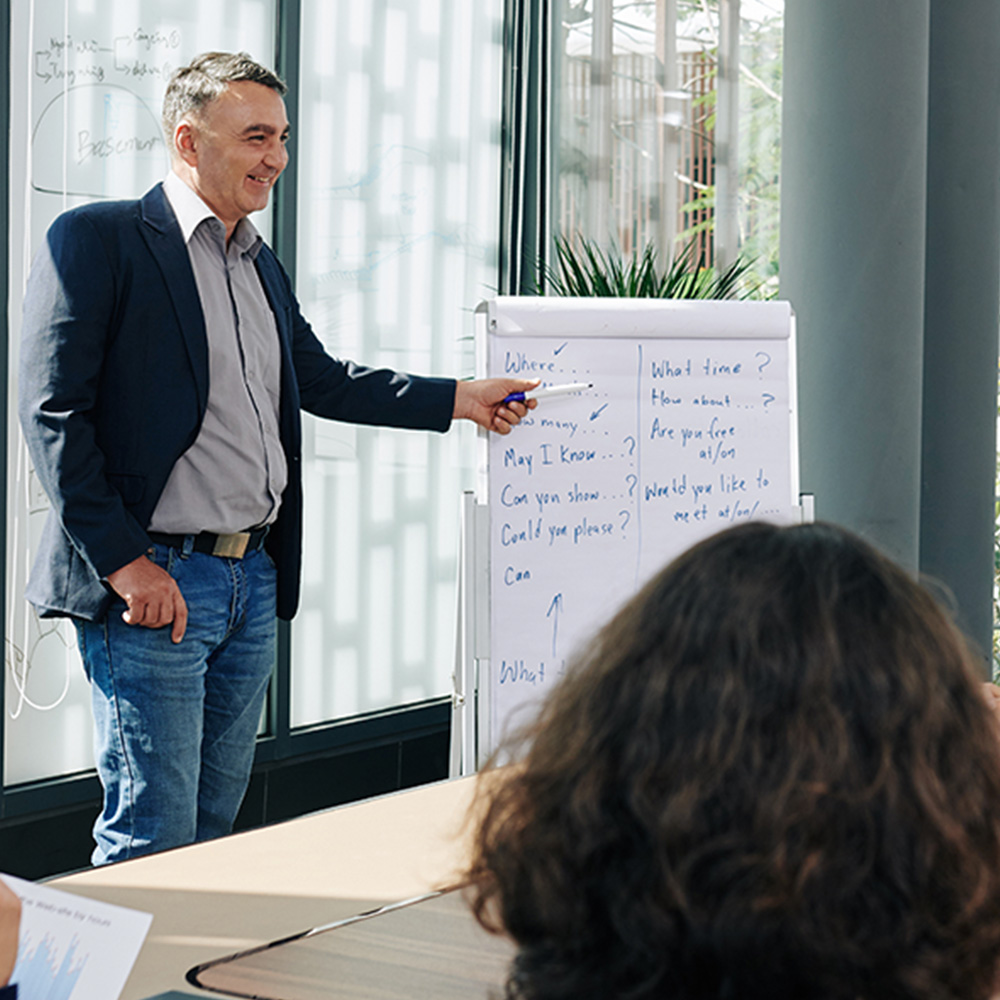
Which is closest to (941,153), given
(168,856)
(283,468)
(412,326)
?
(412,326)

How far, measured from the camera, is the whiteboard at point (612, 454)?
2467 mm

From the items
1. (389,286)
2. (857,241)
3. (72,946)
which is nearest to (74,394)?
(72,946)

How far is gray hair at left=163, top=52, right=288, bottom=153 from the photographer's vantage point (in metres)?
2.30

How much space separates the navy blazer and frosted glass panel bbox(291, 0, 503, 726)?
1.26 m

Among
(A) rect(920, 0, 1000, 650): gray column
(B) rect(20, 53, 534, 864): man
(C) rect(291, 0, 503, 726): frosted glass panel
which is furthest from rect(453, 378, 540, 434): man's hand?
(A) rect(920, 0, 1000, 650): gray column

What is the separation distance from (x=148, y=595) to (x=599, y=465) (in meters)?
0.92

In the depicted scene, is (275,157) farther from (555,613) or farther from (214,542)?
(555,613)

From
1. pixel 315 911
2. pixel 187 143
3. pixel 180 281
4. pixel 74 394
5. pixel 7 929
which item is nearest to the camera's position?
pixel 7 929

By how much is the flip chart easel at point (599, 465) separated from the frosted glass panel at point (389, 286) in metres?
A: 1.10

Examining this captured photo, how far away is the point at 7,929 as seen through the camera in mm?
883

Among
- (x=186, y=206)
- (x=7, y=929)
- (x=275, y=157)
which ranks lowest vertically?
(x=7, y=929)

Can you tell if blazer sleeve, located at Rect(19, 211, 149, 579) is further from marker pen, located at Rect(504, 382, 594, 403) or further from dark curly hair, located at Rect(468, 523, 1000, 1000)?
dark curly hair, located at Rect(468, 523, 1000, 1000)

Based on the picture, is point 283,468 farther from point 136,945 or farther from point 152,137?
point 136,945

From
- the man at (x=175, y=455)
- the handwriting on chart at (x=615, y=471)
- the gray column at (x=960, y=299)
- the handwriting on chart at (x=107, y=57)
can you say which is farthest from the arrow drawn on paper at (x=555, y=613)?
the gray column at (x=960, y=299)
